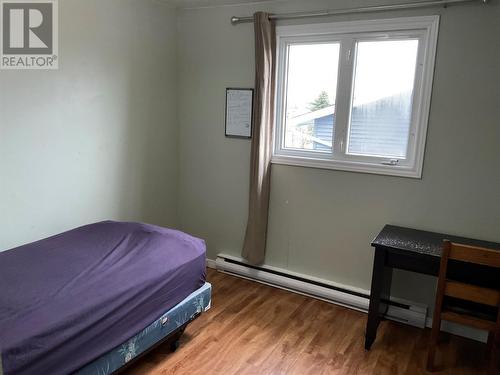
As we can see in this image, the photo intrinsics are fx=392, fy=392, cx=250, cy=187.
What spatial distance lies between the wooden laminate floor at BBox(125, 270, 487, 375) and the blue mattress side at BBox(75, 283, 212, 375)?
24 centimetres

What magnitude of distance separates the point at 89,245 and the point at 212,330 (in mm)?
1030

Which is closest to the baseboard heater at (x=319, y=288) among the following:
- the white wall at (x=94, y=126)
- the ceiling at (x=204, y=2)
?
the white wall at (x=94, y=126)

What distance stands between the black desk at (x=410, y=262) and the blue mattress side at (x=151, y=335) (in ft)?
3.64

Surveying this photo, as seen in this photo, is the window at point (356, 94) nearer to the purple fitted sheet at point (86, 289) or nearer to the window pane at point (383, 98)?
the window pane at point (383, 98)

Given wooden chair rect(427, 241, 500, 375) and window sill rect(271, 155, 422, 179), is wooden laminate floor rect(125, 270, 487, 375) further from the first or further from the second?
window sill rect(271, 155, 422, 179)

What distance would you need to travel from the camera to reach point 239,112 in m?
3.45

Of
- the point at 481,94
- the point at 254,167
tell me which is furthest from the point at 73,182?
the point at 481,94

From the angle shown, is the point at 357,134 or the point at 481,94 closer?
the point at 481,94

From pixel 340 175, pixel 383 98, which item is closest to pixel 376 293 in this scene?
pixel 340 175

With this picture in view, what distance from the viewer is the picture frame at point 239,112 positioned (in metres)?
3.39

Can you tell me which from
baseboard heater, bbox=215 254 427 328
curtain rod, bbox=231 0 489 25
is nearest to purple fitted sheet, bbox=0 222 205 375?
baseboard heater, bbox=215 254 427 328

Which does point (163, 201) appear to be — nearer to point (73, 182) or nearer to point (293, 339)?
point (73, 182)

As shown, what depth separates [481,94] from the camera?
8.38ft

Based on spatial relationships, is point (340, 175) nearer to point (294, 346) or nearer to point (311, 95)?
point (311, 95)
